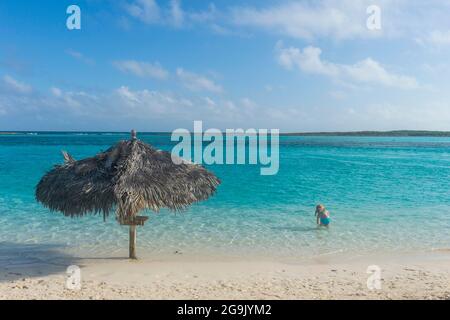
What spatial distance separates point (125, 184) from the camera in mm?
7488

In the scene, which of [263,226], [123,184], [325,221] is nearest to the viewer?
[123,184]

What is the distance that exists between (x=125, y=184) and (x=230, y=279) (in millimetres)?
2625

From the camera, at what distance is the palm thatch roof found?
24.7 feet

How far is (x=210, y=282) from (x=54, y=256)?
3.84 meters

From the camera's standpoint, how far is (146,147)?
27.4ft

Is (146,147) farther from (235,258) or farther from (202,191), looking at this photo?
(235,258)

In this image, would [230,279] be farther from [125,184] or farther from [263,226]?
[263,226]

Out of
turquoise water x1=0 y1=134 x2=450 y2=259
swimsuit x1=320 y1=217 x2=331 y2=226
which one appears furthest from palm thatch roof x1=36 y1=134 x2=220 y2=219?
swimsuit x1=320 y1=217 x2=331 y2=226

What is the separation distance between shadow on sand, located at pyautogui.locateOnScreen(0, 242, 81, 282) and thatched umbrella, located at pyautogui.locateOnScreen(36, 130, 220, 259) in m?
1.15

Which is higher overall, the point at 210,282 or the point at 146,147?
the point at 146,147

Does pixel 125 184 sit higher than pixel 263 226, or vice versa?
pixel 125 184

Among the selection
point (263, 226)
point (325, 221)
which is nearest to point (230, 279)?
point (263, 226)

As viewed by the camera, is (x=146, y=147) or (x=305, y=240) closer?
(x=146, y=147)
